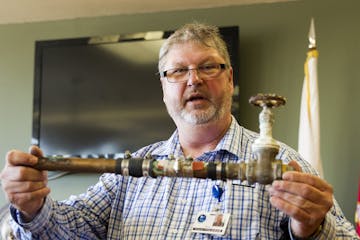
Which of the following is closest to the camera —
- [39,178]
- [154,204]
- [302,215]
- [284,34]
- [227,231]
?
[302,215]

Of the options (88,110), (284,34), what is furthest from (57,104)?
(284,34)

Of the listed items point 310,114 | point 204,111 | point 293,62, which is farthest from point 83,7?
point 204,111

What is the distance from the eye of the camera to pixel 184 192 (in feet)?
4.69

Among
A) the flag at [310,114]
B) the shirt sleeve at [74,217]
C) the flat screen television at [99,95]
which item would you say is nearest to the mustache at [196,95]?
the shirt sleeve at [74,217]

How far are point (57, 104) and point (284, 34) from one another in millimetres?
1567

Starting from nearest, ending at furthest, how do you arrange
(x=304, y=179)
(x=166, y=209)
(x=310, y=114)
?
(x=304, y=179)
(x=166, y=209)
(x=310, y=114)

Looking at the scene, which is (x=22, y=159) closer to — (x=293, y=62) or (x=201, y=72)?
(x=201, y=72)

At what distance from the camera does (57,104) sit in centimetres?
319

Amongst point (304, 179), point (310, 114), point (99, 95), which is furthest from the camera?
point (99, 95)

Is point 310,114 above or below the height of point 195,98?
above

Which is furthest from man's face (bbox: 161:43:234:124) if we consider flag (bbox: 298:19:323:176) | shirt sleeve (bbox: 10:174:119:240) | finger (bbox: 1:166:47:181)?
flag (bbox: 298:19:323:176)

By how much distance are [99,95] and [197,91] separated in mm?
1716

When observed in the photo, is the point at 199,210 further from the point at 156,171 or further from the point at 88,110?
the point at 88,110

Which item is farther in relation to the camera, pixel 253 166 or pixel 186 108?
pixel 186 108
